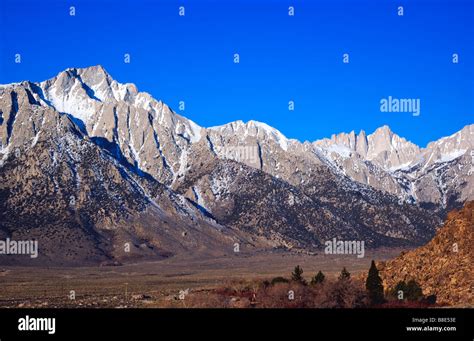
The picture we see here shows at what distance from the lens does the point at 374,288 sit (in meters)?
89.1

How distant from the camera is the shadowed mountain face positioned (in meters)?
86.6

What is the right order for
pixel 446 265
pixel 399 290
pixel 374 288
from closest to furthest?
1. pixel 399 290
2. pixel 374 288
3. pixel 446 265

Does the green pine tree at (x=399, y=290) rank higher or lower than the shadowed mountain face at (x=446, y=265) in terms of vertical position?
lower

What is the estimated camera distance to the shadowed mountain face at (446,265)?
284ft

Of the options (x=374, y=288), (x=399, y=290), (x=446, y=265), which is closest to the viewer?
(x=399, y=290)

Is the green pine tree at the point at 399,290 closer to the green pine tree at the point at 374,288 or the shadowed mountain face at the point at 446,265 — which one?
the green pine tree at the point at 374,288

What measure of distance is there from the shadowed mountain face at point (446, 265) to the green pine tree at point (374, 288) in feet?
A: 18.2

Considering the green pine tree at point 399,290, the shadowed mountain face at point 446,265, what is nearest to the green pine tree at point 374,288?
the green pine tree at point 399,290

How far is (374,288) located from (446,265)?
10469 mm

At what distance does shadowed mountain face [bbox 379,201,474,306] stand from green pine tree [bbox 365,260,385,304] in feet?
18.2

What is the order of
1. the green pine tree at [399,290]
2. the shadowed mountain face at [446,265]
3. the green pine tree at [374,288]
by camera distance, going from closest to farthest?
the shadowed mountain face at [446,265] < the green pine tree at [374,288] < the green pine tree at [399,290]

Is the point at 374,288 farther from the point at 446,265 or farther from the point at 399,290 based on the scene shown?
the point at 446,265

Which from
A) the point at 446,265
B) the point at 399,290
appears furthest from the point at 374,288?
the point at 446,265
